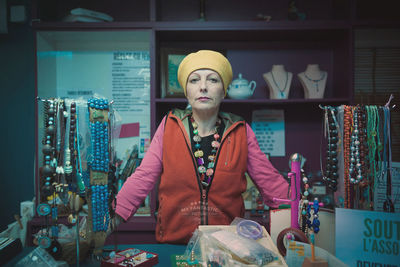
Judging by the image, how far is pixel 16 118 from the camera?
81.0 inches

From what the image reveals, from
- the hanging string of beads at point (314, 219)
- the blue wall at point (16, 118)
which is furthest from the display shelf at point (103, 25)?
the hanging string of beads at point (314, 219)

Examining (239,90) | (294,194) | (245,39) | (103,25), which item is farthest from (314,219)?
(103,25)

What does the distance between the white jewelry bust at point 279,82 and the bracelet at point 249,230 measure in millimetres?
1206

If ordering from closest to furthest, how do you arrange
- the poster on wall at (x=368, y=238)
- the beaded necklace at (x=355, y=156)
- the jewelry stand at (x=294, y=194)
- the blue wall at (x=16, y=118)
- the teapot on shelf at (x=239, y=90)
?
the poster on wall at (x=368, y=238) → the jewelry stand at (x=294, y=194) → the beaded necklace at (x=355, y=156) → the teapot on shelf at (x=239, y=90) → the blue wall at (x=16, y=118)

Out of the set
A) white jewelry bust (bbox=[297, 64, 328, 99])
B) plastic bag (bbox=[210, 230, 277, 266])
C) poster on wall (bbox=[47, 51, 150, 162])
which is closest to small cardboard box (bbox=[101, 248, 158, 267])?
plastic bag (bbox=[210, 230, 277, 266])

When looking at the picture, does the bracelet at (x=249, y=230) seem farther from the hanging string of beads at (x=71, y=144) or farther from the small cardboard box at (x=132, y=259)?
the hanging string of beads at (x=71, y=144)

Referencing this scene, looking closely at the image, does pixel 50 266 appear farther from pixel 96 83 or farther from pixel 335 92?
pixel 335 92

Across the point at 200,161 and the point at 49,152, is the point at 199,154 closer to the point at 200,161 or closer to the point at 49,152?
the point at 200,161

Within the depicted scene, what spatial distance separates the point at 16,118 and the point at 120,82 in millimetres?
867

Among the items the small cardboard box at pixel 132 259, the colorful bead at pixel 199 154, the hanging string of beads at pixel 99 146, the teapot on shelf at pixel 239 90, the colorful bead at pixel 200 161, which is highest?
the teapot on shelf at pixel 239 90

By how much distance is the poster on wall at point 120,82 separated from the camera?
191cm

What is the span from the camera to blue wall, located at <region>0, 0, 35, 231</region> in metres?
2.01

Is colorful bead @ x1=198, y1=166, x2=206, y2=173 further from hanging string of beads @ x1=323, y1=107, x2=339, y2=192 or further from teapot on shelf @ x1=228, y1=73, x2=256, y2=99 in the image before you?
teapot on shelf @ x1=228, y1=73, x2=256, y2=99

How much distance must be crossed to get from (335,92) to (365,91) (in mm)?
248
